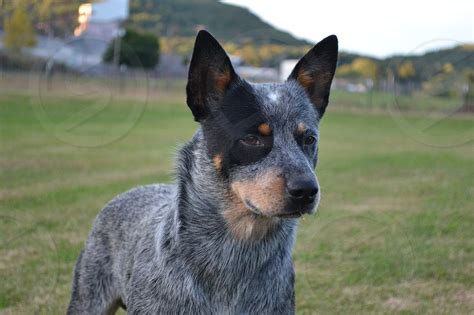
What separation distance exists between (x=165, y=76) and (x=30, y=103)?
10024mm

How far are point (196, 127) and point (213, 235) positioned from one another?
1687cm

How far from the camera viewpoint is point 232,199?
4.12m

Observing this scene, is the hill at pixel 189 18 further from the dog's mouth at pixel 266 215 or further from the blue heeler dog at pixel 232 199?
the dog's mouth at pixel 266 215

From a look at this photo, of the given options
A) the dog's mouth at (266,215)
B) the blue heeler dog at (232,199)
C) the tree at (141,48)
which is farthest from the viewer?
the tree at (141,48)

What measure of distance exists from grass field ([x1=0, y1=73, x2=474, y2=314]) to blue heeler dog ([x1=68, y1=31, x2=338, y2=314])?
552mm

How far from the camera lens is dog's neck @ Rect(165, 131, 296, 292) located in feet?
13.6

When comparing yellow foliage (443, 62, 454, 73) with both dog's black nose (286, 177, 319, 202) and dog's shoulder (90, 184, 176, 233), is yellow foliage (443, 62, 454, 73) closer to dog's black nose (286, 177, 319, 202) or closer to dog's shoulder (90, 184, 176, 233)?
dog's shoulder (90, 184, 176, 233)

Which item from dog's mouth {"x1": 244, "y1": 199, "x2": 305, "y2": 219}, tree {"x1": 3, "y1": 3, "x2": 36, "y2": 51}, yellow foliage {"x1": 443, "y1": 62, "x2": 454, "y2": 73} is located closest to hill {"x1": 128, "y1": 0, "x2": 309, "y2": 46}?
tree {"x1": 3, "y1": 3, "x2": 36, "y2": 51}

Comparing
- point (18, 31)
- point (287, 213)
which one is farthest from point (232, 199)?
point (18, 31)

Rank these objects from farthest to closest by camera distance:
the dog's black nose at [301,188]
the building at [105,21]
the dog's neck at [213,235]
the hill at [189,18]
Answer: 1. the hill at [189,18]
2. the building at [105,21]
3. the dog's neck at [213,235]
4. the dog's black nose at [301,188]

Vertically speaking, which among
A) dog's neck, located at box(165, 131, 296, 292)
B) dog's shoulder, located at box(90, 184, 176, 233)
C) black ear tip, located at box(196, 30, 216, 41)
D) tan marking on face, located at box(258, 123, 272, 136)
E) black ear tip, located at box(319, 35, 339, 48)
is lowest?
dog's shoulder, located at box(90, 184, 176, 233)

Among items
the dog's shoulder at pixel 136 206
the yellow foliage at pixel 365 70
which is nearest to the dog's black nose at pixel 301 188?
the dog's shoulder at pixel 136 206

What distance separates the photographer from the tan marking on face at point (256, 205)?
370cm

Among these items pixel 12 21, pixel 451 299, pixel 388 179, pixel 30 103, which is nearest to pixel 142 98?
pixel 30 103
